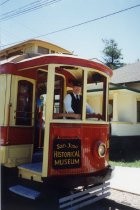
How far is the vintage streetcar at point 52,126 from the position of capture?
535 cm

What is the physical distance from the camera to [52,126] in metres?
5.33

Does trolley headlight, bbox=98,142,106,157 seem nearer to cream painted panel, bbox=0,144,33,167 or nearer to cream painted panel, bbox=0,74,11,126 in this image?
cream painted panel, bbox=0,144,33,167

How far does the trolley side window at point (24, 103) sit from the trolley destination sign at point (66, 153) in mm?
1536

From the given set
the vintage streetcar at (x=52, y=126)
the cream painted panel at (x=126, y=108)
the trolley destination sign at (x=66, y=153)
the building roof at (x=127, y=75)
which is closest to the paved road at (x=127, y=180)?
the vintage streetcar at (x=52, y=126)

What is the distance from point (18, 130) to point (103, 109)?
192cm

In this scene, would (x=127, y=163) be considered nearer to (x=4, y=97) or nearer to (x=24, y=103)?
(x=24, y=103)

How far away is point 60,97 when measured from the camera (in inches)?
292

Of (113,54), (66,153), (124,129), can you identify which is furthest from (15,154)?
(113,54)

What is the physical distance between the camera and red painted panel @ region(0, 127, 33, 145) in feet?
20.4

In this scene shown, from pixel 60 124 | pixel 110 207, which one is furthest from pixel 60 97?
pixel 110 207

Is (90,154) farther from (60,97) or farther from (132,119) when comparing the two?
(132,119)

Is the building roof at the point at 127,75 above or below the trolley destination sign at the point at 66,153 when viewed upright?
above

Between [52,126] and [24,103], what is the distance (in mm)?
1628

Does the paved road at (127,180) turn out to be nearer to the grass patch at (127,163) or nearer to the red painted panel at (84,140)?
the grass patch at (127,163)
